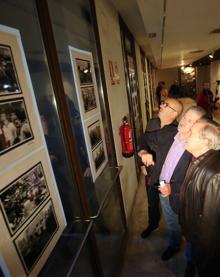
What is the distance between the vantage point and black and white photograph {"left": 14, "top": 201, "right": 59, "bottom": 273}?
886 mm

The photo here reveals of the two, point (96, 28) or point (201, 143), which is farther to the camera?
point (96, 28)

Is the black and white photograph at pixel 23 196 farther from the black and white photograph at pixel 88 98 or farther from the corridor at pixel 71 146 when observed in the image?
the black and white photograph at pixel 88 98

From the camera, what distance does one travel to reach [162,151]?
180 cm

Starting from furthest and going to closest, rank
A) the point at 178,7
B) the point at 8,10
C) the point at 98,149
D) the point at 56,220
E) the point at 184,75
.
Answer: the point at 184,75 < the point at 178,7 < the point at 98,149 < the point at 56,220 < the point at 8,10

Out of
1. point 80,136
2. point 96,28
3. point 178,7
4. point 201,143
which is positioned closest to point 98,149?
point 80,136

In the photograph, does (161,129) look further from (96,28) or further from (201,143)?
(96,28)

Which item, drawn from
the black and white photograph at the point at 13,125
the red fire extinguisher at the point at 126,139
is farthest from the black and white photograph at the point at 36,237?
the red fire extinguisher at the point at 126,139

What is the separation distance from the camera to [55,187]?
115 centimetres

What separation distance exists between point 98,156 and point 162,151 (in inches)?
21.7

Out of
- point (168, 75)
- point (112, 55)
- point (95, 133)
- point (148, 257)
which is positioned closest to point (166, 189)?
point (95, 133)

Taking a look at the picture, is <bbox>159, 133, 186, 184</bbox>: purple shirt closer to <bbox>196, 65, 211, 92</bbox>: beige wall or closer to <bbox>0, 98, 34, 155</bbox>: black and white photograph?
<bbox>0, 98, 34, 155</bbox>: black and white photograph

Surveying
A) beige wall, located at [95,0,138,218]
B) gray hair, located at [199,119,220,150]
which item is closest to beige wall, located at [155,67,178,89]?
beige wall, located at [95,0,138,218]

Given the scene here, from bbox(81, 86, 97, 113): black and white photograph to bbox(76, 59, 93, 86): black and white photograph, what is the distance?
0.05 m

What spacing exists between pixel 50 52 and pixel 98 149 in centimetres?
92
